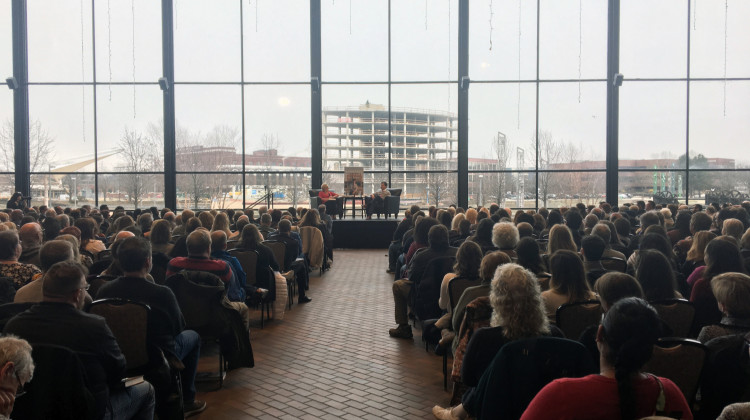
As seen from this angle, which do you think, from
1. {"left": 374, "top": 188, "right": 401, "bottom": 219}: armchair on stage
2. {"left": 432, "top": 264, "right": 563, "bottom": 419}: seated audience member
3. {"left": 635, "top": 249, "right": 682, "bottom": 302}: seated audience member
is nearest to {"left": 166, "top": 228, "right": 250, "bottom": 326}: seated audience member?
{"left": 432, "top": 264, "right": 563, "bottom": 419}: seated audience member

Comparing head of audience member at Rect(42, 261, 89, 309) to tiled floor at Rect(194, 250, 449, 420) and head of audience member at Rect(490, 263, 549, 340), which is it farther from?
head of audience member at Rect(490, 263, 549, 340)

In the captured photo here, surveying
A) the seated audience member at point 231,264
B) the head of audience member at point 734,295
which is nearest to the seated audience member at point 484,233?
the seated audience member at point 231,264

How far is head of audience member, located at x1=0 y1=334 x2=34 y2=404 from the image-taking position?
2.03m

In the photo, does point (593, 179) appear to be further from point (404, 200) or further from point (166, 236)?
point (166, 236)

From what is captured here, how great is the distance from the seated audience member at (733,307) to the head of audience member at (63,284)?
10.1 ft

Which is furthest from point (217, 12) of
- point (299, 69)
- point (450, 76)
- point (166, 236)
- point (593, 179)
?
point (166, 236)

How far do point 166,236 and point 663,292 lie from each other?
182 inches

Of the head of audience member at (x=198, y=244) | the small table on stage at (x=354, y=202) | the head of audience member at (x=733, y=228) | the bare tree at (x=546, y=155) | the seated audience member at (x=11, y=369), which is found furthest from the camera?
the bare tree at (x=546, y=155)

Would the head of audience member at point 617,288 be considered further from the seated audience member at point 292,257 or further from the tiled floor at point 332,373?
the seated audience member at point 292,257

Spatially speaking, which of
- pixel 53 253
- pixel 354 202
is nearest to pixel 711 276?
pixel 53 253

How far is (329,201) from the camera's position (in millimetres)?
15578

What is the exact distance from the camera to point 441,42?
17.3 m

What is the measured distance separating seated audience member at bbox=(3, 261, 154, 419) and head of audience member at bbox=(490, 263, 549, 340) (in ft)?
6.10

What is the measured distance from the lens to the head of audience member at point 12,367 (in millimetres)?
2031
